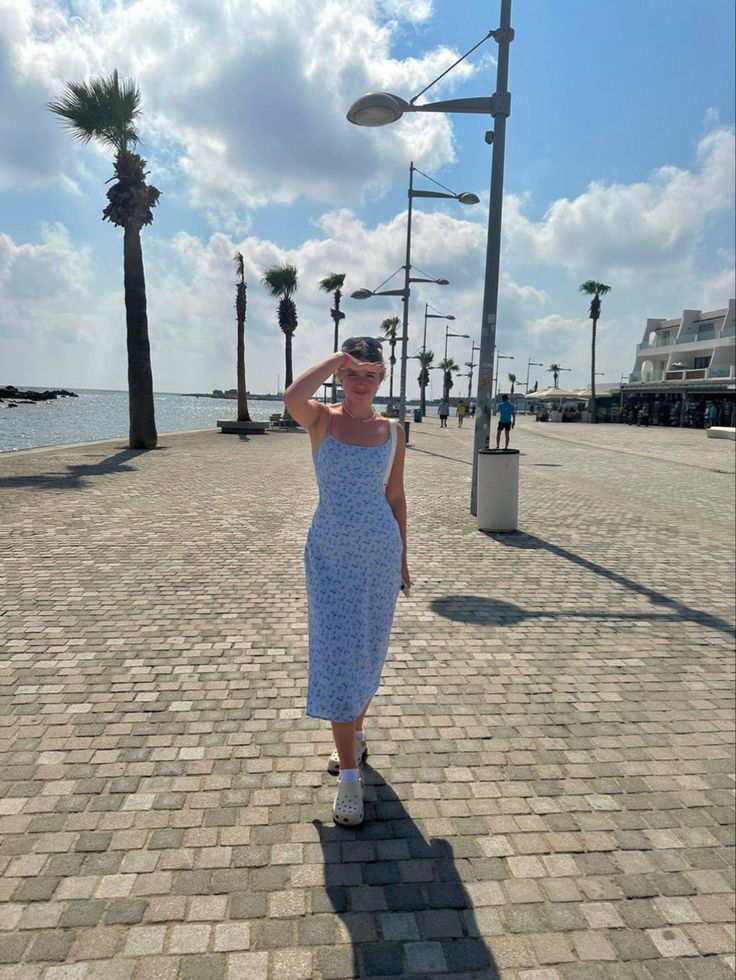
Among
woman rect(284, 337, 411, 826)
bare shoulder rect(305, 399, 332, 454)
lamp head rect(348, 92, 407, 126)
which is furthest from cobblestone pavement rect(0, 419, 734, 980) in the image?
lamp head rect(348, 92, 407, 126)

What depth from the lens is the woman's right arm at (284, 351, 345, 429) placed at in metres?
2.49

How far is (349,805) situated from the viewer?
2.62m

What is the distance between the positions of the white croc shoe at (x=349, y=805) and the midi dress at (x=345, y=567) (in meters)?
0.32

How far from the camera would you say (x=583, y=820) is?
2738 mm

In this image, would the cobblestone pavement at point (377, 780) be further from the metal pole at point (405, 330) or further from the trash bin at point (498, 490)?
the metal pole at point (405, 330)

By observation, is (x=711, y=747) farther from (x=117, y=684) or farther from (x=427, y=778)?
(x=117, y=684)

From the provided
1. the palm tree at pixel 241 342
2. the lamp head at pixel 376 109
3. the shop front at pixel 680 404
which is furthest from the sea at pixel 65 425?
the shop front at pixel 680 404

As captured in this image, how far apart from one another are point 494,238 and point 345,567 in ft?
26.0

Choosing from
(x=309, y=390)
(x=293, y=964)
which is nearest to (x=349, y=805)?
(x=293, y=964)

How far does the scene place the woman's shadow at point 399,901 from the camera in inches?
79.4

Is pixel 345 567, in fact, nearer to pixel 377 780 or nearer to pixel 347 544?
pixel 347 544

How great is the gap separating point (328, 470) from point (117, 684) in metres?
2.22

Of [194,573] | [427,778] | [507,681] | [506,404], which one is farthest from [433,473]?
[427,778]

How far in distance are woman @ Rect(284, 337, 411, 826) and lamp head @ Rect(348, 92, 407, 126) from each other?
19.9 ft
